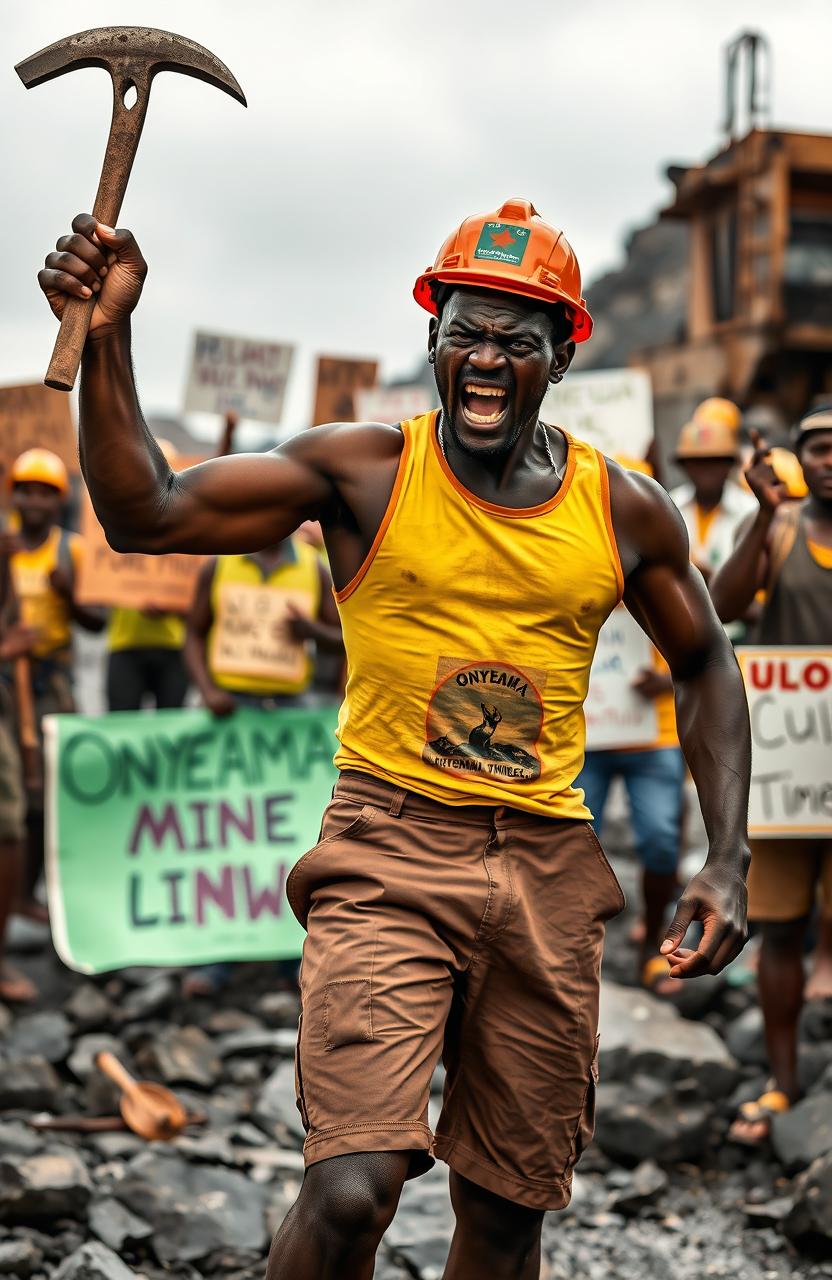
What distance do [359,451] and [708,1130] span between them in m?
3.31

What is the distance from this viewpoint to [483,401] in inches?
127

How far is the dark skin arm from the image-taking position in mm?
5145

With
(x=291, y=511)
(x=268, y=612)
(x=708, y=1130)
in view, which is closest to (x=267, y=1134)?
(x=708, y=1130)

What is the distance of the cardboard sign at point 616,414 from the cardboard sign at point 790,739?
7.74 feet

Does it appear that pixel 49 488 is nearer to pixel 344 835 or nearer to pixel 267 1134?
pixel 267 1134

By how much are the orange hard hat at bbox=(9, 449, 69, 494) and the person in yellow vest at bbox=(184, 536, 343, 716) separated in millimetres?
1171

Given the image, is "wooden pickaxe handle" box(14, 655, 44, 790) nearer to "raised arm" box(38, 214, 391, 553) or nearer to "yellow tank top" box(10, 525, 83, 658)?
"yellow tank top" box(10, 525, 83, 658)

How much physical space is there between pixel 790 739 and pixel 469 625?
2.82 metres

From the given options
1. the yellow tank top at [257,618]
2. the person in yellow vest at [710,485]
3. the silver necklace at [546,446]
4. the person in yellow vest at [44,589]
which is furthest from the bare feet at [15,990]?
the silver necklace at [546,446]

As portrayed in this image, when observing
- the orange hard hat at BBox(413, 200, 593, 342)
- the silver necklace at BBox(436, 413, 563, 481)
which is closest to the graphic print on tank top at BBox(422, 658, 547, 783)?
the silver necklace at BBox(436, 413, 563, 481)

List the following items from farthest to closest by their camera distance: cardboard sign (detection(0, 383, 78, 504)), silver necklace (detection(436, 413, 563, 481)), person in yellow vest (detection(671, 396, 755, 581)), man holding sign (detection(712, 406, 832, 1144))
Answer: cardboard sign (detection(0, 383, 78, 504)) < person in yellow vest (detection(671, 396, 755, 581)) < man holding sign (detection(712, 406, 832, 1144)) < silver necklace (detection(436, 413, 563, 481))

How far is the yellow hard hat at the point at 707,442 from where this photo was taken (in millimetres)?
7477

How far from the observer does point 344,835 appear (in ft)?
10.5

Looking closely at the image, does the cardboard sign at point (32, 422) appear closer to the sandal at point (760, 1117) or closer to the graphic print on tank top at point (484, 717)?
the sandal at point (760, 1117)
